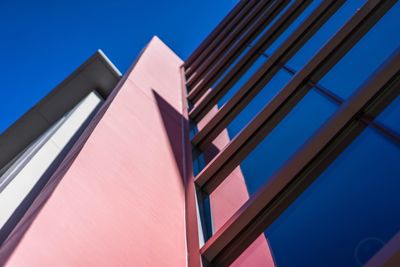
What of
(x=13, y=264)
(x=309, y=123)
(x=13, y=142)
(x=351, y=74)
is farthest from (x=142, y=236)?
(x=13, y=142)

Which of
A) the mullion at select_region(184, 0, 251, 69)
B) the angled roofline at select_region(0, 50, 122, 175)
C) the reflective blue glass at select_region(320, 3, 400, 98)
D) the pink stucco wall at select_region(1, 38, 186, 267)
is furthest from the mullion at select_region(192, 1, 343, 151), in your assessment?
the mullion at select_region(184, 0, 251, 69)

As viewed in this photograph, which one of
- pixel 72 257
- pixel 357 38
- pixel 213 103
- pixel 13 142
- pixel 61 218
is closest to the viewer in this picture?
pixel 72 257

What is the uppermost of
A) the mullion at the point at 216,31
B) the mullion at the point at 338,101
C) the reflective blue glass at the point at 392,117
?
the reflective blue glass at the point at 392,117

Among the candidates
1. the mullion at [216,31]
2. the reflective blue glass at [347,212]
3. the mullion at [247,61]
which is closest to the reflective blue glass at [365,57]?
the reflective blue glass at [347,212]

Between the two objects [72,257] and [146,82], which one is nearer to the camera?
[72,257]

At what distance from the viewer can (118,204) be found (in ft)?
13.5

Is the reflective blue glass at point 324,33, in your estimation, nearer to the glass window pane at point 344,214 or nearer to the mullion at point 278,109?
the mullion at point 278,109

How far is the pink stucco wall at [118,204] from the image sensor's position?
3240 mm

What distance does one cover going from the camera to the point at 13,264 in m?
2.76

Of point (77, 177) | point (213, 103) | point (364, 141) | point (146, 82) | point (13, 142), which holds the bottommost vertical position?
point (13, 142)

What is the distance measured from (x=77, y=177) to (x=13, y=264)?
135 centimetres

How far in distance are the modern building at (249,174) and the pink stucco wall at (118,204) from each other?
0.01 m

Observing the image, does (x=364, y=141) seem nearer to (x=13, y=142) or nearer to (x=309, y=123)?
(x=309, y=123)

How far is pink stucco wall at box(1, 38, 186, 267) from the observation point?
3240 millimetres
